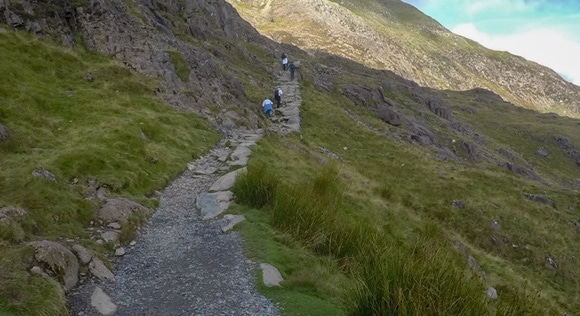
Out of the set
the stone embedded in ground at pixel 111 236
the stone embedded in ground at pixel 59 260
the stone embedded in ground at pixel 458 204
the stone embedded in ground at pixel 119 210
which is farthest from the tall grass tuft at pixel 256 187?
the stone embedded in ground at pixel 458 204

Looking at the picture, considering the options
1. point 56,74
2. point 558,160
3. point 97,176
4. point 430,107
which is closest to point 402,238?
point 97,176

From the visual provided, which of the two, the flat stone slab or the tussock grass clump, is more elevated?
the tussock grass clump

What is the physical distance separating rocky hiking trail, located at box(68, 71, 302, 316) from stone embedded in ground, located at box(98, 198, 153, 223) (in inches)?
A: 22.9

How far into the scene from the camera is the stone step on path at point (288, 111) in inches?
1529

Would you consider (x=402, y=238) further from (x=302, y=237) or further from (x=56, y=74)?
(x=56, y=74)

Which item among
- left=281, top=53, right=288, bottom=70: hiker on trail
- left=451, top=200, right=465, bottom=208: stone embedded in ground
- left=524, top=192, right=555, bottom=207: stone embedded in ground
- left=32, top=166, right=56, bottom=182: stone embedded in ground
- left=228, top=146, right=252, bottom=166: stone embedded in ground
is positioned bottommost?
left=451, top=200, right=465, bottom=208: stone embedded in ground

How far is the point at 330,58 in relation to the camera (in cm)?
11919

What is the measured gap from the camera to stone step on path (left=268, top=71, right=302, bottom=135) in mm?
38844

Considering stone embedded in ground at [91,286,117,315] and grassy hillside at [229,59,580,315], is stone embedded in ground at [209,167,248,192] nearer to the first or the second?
grassy hillside at [229,59,580,315]

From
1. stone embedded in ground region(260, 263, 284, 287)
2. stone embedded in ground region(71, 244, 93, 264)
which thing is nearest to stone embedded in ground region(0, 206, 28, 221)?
stone embedded in ground region(71, 244, 93, 264)

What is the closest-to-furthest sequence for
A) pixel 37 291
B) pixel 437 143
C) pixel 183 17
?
pixel 37 291, pixel 183 17, pixel 437 143

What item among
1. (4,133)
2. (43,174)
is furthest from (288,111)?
(43,174)

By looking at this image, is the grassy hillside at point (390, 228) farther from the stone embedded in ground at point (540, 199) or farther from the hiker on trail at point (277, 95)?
the hiker on trail at point (277, 95)

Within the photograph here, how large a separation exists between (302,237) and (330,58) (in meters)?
112
